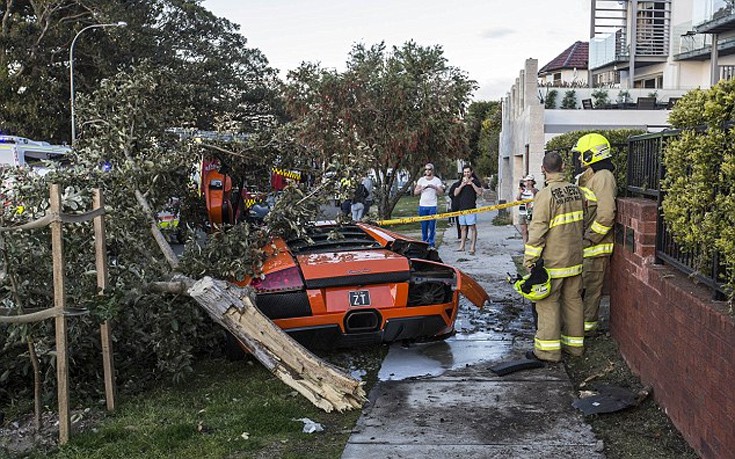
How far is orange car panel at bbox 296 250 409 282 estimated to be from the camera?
19.6 ft

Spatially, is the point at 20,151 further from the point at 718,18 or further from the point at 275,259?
the point at 718,18

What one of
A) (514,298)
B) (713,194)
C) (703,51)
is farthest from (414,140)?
(703,51)

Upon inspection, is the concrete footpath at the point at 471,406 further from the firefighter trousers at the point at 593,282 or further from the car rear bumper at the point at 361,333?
the firefighter trousers at the point at 593,282

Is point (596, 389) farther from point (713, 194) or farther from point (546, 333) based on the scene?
point (713, 194)

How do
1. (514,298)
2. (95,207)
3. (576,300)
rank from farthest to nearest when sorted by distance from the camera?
(514,298), (576,300), (95,207)

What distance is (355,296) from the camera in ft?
19.6

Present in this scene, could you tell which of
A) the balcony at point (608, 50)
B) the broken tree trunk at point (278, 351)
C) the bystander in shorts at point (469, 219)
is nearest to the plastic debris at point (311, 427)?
the broken tree trunk at point (278, 351)

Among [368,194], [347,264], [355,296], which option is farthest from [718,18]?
[355,296]

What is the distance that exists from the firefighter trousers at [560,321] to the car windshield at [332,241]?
5.09 ft

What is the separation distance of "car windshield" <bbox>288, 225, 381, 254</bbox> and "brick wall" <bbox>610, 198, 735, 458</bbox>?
2.09 metres

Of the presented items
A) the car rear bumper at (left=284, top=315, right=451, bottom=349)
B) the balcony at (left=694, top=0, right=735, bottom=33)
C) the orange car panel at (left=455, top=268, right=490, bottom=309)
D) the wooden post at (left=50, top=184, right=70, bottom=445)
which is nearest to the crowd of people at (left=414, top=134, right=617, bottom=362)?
the orange car panel at (left=455, top=268, right=490, bottom=309)

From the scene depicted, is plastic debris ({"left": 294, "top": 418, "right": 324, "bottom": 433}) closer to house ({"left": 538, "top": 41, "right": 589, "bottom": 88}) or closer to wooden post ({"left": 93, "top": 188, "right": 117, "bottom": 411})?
wooden post ({"left": 93, "top": 188, "right": 117, "bottom": 411})

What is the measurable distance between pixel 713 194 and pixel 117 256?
14.5 ft

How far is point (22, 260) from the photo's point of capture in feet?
17.2
